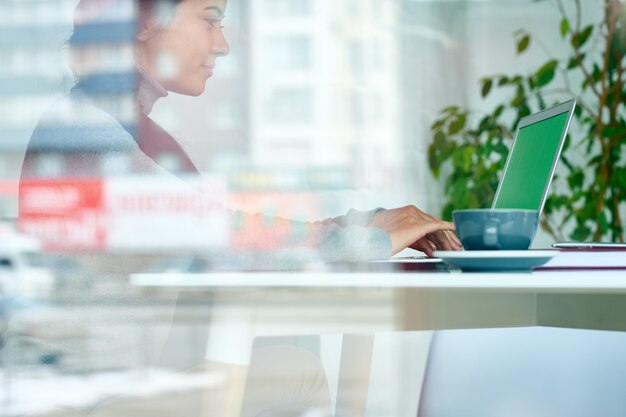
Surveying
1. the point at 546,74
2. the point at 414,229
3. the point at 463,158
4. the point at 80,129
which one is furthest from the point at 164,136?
the point at 546,74

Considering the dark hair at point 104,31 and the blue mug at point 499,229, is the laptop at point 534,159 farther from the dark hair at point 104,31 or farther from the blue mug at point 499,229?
the dark hair at point 104,31

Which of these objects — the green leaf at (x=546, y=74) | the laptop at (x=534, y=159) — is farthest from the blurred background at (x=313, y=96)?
the laptop at (x=534, y=159)

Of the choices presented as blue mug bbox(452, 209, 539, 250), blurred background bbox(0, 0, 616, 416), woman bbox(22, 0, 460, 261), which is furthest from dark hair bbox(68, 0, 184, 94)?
blue mug bbox(452, 209, 539, 250)

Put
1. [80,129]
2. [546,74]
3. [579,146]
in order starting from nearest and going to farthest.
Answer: [80,129] → [546,74] → [579,146]

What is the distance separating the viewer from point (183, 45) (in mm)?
1356

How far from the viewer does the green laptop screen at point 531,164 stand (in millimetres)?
801

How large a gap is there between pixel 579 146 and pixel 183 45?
185cm

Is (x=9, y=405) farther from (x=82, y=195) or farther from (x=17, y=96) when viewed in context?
(x=17, y=96)

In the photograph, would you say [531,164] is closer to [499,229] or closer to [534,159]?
[534,159]

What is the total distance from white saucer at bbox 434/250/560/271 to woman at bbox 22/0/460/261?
4.9 inches

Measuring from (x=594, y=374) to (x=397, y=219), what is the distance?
1.35 feet

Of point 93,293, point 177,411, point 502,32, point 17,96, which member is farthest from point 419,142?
point 177,411

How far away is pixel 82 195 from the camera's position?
169 cm

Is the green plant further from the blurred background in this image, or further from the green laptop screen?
the green laptop screen
